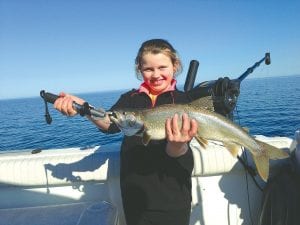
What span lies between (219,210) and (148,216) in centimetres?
228

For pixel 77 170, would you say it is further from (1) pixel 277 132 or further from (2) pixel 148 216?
(1) pixel 277 132

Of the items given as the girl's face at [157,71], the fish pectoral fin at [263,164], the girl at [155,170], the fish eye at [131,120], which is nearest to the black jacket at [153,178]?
the girl at [155,170]

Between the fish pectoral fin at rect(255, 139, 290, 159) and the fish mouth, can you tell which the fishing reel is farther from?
the fish mouth

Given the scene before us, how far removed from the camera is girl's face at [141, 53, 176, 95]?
11.1 ft

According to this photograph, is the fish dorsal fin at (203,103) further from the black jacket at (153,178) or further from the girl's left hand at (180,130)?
the black jacket at (153,178)

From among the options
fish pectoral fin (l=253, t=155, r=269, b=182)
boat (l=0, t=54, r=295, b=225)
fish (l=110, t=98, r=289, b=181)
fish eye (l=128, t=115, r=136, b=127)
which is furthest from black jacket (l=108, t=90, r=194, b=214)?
boat (l=0, t=54, r=295, b=225)

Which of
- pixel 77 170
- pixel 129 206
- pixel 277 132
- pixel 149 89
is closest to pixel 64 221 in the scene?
pixel 129 206

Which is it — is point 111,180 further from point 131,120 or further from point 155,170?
point 131,120

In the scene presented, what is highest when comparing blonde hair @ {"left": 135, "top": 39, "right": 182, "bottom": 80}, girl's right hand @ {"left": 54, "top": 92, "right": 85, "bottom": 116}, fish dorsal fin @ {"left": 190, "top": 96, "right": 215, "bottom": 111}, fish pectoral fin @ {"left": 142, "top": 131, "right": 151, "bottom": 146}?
A: blonde hair @ {"left": 135, "top": 39, "right": 182, "bottom": 80}

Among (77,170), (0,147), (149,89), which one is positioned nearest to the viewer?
(149,89)

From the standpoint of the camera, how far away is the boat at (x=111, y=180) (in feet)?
16.0

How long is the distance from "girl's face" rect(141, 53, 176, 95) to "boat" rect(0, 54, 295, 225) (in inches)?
46.9

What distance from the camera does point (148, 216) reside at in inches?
130

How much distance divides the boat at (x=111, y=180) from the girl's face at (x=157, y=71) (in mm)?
1191
